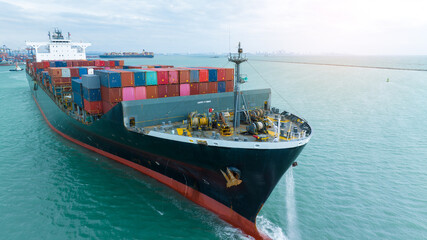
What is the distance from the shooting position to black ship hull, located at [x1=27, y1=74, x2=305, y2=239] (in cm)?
1481

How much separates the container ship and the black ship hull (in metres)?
0.06

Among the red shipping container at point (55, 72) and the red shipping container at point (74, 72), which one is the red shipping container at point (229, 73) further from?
the red shipping container at point (55, 72)

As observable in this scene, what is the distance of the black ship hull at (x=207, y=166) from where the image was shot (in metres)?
14.8

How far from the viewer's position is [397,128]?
35156mm

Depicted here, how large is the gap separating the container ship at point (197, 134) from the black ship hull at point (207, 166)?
0.20 ft

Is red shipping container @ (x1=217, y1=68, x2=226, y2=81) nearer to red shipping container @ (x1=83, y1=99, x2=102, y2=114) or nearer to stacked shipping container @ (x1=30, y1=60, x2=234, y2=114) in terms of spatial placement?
stacked shipping container @ (x1=30, y1=60, x2=234, y2=114)

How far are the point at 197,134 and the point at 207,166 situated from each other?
2.50 metres

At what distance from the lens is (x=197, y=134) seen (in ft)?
57.1

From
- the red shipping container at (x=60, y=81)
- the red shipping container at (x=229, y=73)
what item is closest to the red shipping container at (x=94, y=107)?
the red shipping container at (x=60, y=81)

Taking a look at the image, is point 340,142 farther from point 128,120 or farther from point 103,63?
point 103,63

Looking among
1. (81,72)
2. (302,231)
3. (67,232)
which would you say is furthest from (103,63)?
(302,231)

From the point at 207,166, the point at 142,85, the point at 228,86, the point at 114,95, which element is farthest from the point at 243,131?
the point at 114,95

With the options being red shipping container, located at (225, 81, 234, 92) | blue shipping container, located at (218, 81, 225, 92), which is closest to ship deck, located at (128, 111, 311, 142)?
blue shipping container, located at (218, 81, 225, 92)

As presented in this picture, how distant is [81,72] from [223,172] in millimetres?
27493
